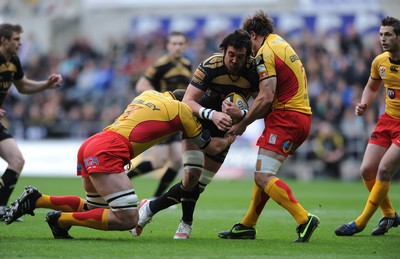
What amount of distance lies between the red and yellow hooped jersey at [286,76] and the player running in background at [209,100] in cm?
25

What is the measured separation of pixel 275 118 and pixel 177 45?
458 centimetres

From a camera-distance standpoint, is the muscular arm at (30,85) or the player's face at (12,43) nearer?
the player's face at (12,43)

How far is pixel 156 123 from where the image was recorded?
807 cm

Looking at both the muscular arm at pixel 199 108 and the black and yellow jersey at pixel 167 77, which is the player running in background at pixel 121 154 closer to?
the muscular arm at pixel 199 108

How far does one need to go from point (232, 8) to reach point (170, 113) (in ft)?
72.1

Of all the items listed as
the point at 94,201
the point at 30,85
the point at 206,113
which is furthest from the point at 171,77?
the point at 206,113

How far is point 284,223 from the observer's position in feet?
34.8

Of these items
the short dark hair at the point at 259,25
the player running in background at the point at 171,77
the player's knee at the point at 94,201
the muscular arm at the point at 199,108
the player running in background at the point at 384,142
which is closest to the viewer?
the muscular arm at the point at 199,108

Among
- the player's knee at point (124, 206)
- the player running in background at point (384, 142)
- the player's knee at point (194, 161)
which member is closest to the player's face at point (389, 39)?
the player running in background at point (384, 142)

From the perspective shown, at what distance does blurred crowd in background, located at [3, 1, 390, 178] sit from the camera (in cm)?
2128

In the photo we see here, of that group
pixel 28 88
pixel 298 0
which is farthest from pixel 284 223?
pixel 298 0

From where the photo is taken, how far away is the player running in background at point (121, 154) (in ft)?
26.0

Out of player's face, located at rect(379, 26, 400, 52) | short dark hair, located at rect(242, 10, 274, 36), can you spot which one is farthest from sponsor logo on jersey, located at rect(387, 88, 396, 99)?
short dark hair, located at rect(242, 10, 274, 36)

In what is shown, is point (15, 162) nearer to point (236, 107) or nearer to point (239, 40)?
point (236, 107)
